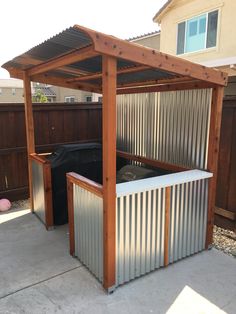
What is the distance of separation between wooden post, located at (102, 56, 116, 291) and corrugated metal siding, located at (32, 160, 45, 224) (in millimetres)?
1812

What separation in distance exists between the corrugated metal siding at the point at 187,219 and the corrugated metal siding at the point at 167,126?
42 cm

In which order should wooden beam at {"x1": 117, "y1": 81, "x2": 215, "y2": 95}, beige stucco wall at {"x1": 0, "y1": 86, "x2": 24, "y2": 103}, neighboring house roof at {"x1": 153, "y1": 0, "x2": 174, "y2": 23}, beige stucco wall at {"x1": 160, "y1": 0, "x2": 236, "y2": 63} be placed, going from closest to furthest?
1. wooden beam at {"x1": 117, "y1": 81, "x2": 215, "y2": 95}
2. beige stucco wall at {"x1": 160, "y1": 0, "x2": 236, "y2": 63}
3. neighboring house roof at {"x1": 153, "y1": 0, "x2": 174, "y2": 23}
4. beige stucco wall at {"x1": 0, "y1": 86, "x2": 24, "y2": 103}

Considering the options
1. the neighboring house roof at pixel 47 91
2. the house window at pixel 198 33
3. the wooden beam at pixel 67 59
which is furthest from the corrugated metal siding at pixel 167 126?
the neighboring house roof at pixel 47 91

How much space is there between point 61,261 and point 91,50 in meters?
2.31

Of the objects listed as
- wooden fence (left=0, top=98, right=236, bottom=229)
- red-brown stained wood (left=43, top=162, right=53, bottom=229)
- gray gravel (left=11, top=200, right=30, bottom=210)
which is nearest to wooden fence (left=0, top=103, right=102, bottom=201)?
wooden fence (left=0, top=98, right=236, bottom=229)

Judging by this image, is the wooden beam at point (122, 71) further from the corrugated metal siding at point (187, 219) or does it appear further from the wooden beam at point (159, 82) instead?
the corrugated metal siding at point (187, 219)

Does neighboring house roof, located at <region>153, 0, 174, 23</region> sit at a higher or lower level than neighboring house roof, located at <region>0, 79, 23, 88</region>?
higher

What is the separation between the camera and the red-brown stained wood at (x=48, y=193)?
3689 mm

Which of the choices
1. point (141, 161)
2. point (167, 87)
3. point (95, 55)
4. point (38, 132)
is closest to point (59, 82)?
point (38, 132)

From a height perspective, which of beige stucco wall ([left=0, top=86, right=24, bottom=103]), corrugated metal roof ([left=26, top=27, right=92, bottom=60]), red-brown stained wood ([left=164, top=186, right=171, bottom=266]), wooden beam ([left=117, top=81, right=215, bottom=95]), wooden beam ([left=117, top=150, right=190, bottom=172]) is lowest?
red-brown stained wood ([left=164, top=186, right=171, bottom=266])

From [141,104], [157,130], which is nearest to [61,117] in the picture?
[141,104]

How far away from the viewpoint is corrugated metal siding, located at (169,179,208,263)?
114 inches

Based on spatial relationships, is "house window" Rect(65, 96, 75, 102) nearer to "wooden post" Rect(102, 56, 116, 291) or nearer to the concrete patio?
the concrete patio

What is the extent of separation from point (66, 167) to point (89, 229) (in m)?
1.38
